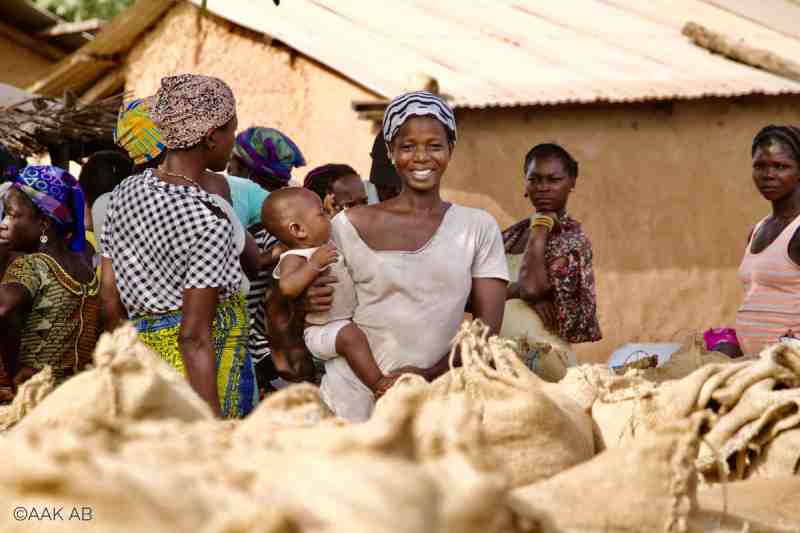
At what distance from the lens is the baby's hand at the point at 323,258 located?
156 inches

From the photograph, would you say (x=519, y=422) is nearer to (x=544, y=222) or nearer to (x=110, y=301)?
(x=110, y=301)

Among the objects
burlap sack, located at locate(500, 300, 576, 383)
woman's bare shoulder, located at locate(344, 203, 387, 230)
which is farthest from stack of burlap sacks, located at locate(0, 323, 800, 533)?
burlap sack, located at locate(500, 300, 576, 383)

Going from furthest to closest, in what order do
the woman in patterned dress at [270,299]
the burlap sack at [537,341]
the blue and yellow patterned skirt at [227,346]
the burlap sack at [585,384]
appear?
the burlap sack at [537,341], the woman in patterned dress at [270,299], the blue and yellow patterned skirt at [227,346], the burlap sack at [585,384]

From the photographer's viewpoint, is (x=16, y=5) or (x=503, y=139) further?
(x=16, y=5)

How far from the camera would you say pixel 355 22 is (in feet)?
Result: 33.5

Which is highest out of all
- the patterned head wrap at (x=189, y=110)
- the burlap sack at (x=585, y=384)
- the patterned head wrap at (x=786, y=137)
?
the patterned head wrap at (x=786, y=137)

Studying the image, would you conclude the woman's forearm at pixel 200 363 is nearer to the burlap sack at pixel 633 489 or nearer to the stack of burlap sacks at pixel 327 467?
the stack of burlap sacks at pixel 327 467

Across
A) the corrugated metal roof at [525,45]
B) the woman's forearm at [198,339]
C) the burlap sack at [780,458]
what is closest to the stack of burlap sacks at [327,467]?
the burlap sack at [780,458]

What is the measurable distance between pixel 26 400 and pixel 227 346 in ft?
3.00

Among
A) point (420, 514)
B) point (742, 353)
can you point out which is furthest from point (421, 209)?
point (420, 514)

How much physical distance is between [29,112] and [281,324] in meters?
3.16

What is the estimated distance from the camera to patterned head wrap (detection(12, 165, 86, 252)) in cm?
505

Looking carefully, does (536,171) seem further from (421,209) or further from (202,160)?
(202,160)

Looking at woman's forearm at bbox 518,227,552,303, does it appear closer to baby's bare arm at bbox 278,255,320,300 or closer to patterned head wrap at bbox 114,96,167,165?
baby's bare arm at bbox 278,255,320,300
